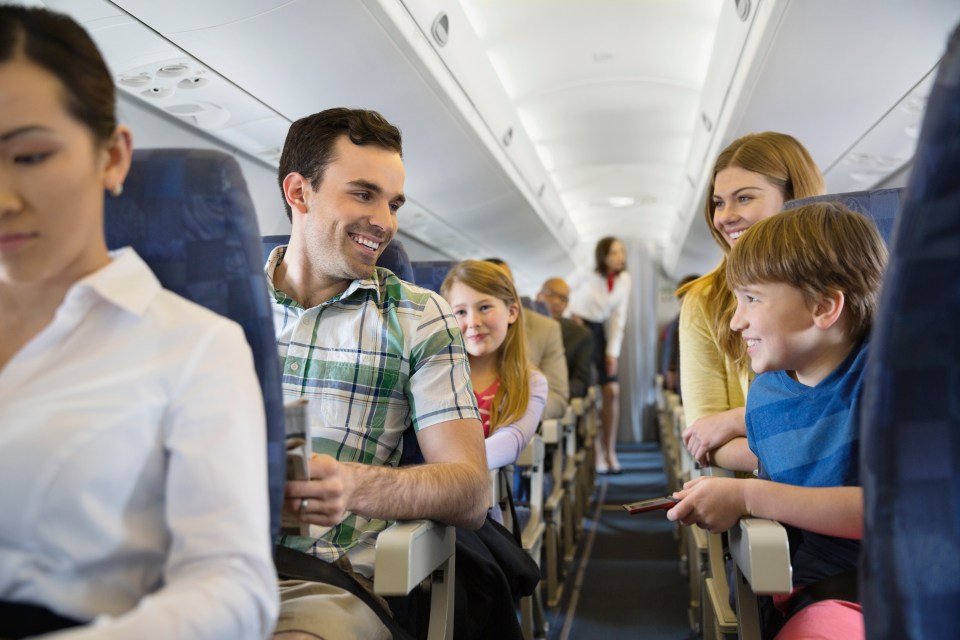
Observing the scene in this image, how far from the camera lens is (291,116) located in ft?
13.6

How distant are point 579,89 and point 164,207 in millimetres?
6475

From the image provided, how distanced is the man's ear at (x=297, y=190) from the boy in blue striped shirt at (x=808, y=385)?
1.08m

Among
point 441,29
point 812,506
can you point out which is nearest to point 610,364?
point 441,29

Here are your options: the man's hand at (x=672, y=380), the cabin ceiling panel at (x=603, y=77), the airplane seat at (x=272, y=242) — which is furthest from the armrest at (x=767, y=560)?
the man's hand at (x=672, y=380)

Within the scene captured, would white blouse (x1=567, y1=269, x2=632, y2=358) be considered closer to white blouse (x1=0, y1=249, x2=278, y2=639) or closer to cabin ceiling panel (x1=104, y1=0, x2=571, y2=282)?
cabin ceiling panel (x1=104, y1=0, x2=571, y2=282)

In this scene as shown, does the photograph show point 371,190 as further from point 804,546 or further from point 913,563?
point 913,563

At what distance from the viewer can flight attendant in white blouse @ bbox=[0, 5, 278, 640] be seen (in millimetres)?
978

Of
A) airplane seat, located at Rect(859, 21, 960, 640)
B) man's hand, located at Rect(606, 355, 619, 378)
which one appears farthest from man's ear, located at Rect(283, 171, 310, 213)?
man's hand, located at Rect(606, 355, 619, 378)

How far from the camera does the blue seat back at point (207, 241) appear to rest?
4.27ft

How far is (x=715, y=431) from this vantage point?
7.82ft

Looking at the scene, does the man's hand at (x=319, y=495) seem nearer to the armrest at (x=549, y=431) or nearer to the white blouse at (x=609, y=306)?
the armrest at (x=549, y=431)

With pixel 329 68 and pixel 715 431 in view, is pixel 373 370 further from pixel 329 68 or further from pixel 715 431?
pixel 329 68

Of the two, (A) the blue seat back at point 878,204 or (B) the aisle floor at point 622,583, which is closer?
(A) the blue seat back at point 878,204

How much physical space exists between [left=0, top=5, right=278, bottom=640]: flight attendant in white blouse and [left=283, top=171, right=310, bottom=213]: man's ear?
43.2 inches
